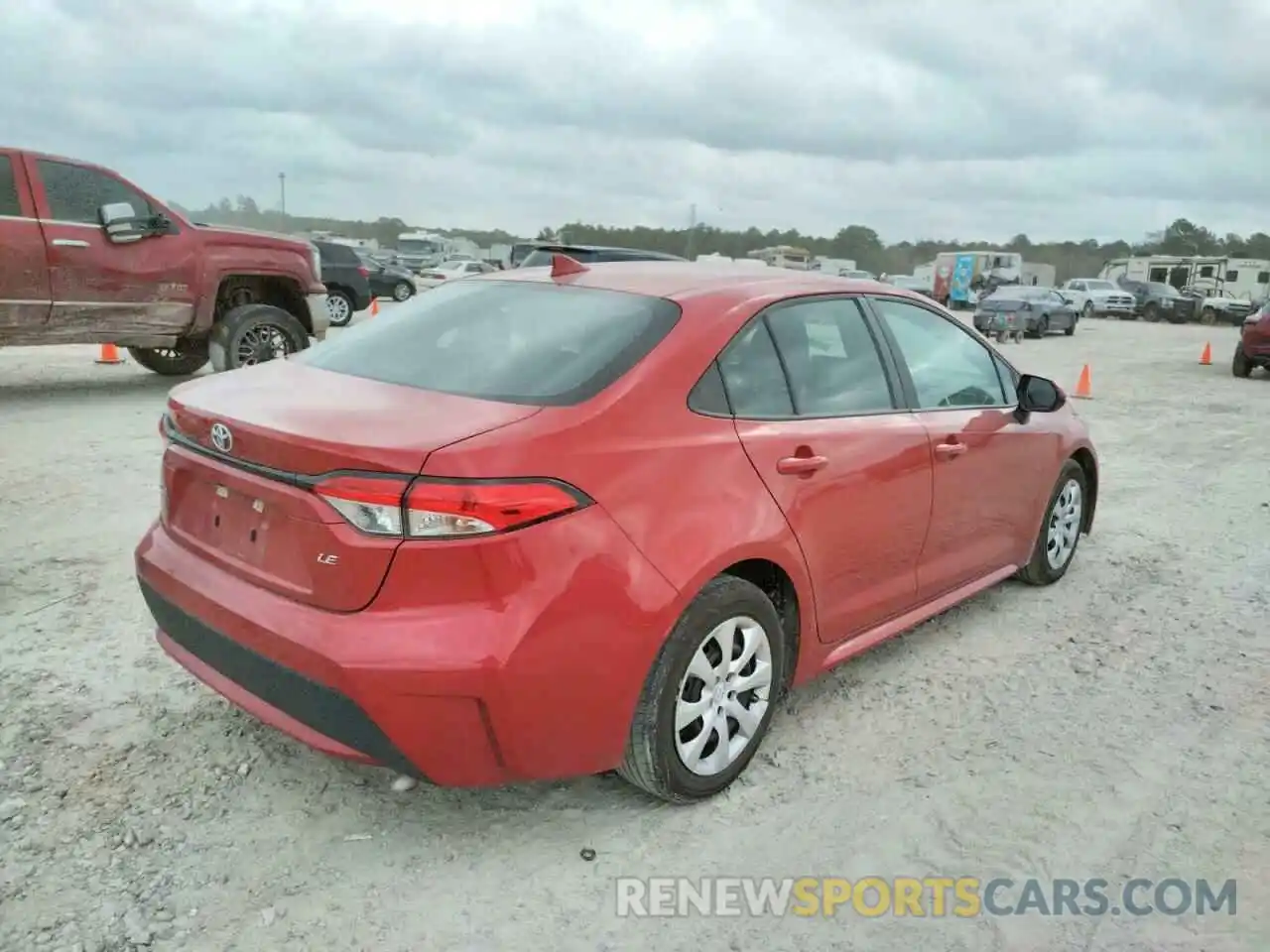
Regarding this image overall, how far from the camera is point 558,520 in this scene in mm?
2434

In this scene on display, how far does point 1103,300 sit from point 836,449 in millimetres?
39618

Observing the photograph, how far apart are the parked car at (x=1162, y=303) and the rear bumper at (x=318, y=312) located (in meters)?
35.7

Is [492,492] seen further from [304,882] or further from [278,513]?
[304,882]

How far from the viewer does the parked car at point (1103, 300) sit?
37.8 m

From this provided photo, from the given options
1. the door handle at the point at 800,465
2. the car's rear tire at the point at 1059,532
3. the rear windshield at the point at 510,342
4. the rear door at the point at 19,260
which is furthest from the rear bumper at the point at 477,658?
the rear door at the point at 19,260

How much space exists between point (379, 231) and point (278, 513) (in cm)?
7963

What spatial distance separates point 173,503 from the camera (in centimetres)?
296

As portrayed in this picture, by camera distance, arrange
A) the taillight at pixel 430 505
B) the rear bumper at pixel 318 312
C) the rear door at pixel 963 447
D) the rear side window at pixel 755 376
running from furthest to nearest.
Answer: the rear bumper at pixel 318 312
the rear door at pixel 963 447
the rear side window at pixel 755 376
the taillight at pixel 430 505

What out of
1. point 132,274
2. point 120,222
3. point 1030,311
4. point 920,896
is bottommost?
point 920,896

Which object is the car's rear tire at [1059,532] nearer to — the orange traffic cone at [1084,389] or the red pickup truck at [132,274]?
the red pickup truck at [132,274]

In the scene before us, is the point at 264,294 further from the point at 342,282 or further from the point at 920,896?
the point at 920,896

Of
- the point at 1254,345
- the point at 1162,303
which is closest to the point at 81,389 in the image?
the point at 1254,345

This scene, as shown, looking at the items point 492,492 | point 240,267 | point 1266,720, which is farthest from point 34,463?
point 1266,720

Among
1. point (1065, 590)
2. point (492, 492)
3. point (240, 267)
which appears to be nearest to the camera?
point (492, 492)
